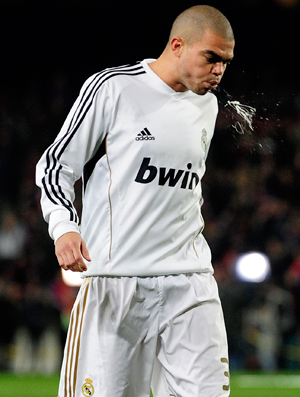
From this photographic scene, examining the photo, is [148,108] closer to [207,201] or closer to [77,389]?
[77,389]

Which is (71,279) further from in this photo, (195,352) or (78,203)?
(195,352)

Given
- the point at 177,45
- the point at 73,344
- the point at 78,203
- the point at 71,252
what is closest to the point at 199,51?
the point at 177,45

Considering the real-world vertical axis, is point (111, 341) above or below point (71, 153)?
below

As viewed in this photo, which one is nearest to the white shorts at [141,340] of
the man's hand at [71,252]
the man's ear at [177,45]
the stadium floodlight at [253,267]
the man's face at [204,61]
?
the man's hand at [71,252]

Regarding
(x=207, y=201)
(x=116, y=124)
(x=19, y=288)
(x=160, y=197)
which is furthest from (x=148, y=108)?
(x=207, y=201)

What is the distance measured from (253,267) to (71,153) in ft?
26.1

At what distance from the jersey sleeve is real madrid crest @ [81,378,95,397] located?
0.66 meters

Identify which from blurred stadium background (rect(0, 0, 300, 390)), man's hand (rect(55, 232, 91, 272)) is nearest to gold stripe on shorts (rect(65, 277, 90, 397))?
man's hand (rect(55, 232, 91, 272))

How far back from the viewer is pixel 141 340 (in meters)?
3.23

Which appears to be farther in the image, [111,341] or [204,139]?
[204,139]

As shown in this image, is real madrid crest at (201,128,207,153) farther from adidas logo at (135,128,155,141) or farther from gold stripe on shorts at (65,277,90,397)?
gold stripe on shorts at (65,277,90,397)

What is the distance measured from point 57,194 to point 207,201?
9.45m

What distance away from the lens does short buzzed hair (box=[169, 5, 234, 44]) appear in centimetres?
328

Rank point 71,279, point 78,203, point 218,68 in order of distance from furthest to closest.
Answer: point 78,203 → point 71,279 → point 218,68
